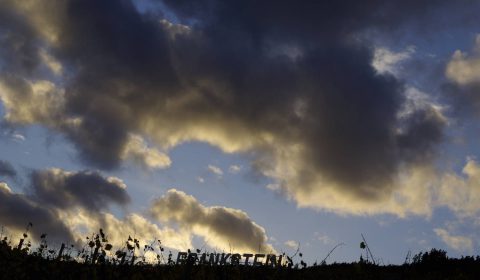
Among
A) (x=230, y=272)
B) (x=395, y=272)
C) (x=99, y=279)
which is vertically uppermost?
(x=395, y=272)

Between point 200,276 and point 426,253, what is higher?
point 426,253

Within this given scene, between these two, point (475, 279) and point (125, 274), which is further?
point (475, 279)

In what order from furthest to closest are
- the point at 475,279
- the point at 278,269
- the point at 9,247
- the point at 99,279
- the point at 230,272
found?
1. the point at 475,279
2. the point at 9,247
3. the point at 230,272
4. the point at 99,279
5. the point at 278,269

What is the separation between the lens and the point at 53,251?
16.3 m

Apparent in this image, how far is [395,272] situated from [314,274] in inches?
160

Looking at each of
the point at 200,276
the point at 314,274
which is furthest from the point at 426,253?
the point at 200,276

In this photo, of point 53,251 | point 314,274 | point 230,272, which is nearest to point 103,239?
point 53,251

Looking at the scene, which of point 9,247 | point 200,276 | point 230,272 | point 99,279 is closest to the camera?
point 99,279

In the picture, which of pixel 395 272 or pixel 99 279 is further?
pixel 395 272

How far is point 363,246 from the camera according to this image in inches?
321

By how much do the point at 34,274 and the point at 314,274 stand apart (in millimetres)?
11968

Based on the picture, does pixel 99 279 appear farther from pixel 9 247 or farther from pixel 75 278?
pixel 9 247

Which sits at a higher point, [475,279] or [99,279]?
[475,279]

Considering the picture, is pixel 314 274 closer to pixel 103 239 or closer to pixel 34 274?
pixel 34 274
